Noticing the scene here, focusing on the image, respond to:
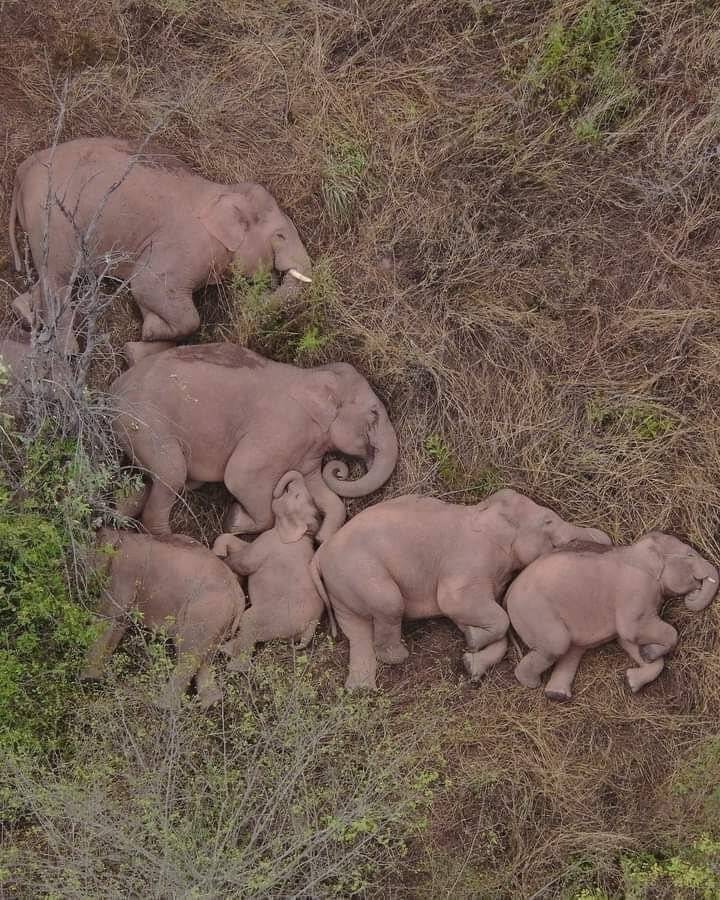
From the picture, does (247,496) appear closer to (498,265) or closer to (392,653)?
(392,653)

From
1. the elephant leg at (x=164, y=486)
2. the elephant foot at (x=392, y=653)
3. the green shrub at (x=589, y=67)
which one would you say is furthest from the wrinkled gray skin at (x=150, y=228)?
the elephant foot at (x=392, y=653)

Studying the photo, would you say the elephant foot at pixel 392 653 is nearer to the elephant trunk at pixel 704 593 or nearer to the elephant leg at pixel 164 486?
the elephant leg at pixel 164 486

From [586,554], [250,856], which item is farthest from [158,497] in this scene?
[586,554]

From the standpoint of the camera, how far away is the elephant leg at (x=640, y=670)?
4.82 meters

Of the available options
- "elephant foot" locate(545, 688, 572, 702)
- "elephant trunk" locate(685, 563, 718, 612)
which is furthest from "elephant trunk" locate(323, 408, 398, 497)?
"elephant trunk" locate(685, 563, 718, 612)

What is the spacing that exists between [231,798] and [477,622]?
1.49 metres

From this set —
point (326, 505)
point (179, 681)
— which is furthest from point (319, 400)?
point (179, 681)

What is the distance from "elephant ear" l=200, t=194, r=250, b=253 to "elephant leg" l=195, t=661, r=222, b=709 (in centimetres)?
223

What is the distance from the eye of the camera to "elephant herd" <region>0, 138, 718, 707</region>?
469 centimetres

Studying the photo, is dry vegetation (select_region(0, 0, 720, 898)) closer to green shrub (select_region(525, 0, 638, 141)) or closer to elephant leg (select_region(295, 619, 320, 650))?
green shrub (select_region(525, 0, 638, 141))

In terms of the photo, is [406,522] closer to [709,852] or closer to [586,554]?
[586,554]

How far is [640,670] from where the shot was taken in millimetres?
4859

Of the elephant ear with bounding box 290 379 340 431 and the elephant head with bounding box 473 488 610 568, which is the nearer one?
the elephant head with bounding box 473 488 610 568

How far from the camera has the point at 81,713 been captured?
175 inches
